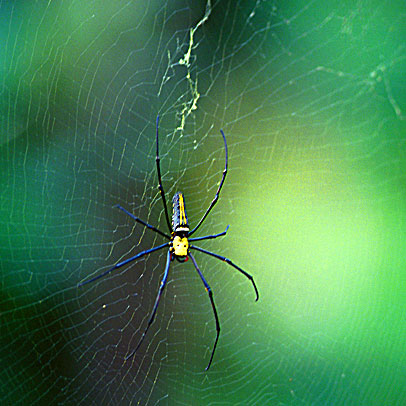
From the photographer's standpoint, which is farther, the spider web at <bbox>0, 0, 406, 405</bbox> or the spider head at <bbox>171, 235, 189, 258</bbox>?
the spider web at <bbox>0, 0, 406, 405</bbox>

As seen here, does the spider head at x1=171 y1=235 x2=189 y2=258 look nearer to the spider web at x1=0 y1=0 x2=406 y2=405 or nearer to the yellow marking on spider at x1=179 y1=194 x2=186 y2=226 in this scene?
the yellow marking on spider at x1=179 y1=194 x2=186 y2=226

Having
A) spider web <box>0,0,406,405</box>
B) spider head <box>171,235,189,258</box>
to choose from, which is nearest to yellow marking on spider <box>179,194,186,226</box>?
spider head <box>171,235,189,258</box>

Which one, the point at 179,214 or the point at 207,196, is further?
the point at 207,196

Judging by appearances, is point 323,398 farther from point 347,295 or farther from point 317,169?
point 317,169

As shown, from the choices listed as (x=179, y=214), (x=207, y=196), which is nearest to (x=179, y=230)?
(x=179, y=214)

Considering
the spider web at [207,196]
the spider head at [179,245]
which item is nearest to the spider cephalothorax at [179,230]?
the spider head at [179,245]

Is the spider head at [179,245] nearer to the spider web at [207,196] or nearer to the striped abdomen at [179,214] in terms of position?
the striped abdomen at [179,214]

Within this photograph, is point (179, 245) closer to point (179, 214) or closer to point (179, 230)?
point (179, 230)

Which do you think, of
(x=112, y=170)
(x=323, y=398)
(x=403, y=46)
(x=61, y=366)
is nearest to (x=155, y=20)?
(x=112, y=170)
